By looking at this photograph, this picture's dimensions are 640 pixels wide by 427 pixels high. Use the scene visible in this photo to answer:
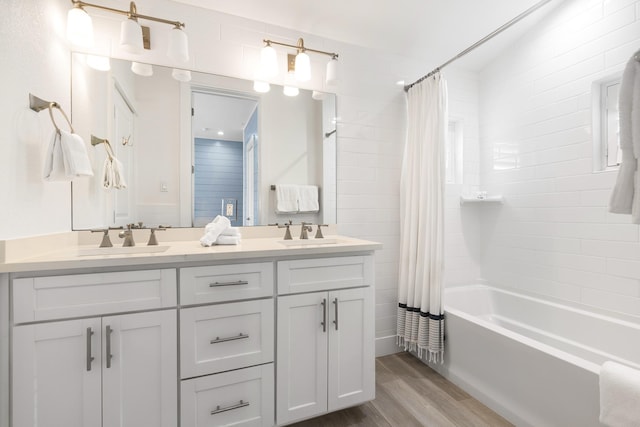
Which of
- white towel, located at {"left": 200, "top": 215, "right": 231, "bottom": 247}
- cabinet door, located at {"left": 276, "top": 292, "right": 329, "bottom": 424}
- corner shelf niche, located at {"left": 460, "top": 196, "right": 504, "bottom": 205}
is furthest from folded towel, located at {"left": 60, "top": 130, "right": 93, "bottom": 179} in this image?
corner shelf niche, located at {"left": 460, "top": 196, "right": 504, "bottom": 205}

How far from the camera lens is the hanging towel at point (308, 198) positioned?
6.68 ft

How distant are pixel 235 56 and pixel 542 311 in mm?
2855

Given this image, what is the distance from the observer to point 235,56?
6.15ft

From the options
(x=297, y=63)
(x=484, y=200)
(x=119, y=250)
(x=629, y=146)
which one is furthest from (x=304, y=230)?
(x=484, y=200)

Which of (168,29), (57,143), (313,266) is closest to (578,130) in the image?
(313,266)

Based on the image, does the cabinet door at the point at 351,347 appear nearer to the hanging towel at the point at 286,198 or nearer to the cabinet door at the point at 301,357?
the cabinet door at the point at 301,357

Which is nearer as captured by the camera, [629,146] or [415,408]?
[629,146]

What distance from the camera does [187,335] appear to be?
1.22 m

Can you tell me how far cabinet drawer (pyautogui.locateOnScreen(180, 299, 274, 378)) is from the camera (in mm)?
1220

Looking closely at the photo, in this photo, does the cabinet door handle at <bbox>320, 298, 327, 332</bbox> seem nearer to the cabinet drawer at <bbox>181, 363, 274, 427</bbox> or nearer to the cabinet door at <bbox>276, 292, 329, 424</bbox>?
the cabinet door at <bbox>276, 292, 329, 424</bbox>

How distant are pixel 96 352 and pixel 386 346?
1.92 meters

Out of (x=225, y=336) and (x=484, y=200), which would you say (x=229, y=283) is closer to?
(x=225, y=336)

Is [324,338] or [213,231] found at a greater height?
[213,231]

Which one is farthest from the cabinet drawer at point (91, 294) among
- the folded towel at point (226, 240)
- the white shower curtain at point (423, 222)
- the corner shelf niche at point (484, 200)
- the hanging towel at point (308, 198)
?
the corner shelf niche at point (484, 200)
